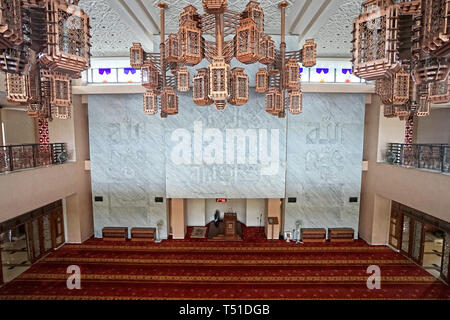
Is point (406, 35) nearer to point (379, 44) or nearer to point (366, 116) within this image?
point (379, 44)

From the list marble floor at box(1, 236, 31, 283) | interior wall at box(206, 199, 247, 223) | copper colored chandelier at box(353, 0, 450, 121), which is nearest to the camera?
copper colored chandelier at box(353, 0, 450, 121)

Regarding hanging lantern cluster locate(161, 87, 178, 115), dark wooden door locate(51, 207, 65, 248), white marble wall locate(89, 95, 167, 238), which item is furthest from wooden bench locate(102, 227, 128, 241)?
hanging lantern cluster locate(161, 87, 178, 115)

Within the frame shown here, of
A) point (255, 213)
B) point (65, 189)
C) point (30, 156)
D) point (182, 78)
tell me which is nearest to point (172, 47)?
point (182, 78)

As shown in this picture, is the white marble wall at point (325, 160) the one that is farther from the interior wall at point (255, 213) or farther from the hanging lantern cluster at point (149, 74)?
the hanging lantern cluster at point (149, 74)

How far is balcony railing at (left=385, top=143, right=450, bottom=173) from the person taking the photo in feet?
18.5

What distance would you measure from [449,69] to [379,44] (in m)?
0.63

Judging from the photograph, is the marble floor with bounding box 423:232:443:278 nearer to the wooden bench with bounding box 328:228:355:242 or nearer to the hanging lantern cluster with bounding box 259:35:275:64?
the wooden bench with bounding box 328:228:355:242

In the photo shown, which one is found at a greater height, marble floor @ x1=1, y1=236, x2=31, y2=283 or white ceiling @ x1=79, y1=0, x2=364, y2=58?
white ceiling @ x1=79, y1=0, x2=364, y2=58

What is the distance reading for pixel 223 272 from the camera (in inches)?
254

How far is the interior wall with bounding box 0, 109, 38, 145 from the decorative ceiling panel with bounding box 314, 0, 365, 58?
35.7ft

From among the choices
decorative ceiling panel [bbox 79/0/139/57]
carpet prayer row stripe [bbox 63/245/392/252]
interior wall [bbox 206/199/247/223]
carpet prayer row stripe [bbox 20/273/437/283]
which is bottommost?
carpet prayer row stripe [bbox 20/273/437/283]

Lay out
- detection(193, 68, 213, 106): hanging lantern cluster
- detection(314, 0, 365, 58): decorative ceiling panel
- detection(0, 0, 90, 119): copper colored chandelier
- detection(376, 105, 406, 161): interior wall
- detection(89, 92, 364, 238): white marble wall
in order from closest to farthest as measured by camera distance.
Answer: detection(0, 0, 90, 119): copper colored chandelier, detection(193, 68, 213, 106): hanging lantern cluster, detection(314, 0, 365, 58): decorative ceiling panel, detection(376, 105, 406, 161): interior wall, detection(89, 92, 364, 238): white marble wall

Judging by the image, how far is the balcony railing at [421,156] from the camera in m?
5.63

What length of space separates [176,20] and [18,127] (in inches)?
295
